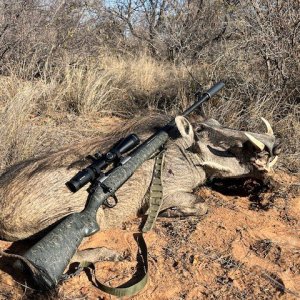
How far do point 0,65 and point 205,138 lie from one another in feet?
13.7

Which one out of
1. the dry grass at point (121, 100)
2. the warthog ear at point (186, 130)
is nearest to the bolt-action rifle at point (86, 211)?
the warthog ear at point (186, 130)

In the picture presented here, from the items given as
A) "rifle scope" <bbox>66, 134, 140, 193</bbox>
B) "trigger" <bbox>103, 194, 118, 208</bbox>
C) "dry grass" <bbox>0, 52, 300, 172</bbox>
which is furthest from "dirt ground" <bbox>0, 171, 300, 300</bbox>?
"dry grass" <bbox>0, 52, 300, 172</bbox>

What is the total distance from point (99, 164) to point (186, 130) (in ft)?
3.33

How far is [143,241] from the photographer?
3369 mm

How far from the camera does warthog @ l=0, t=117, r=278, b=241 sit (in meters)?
3.30

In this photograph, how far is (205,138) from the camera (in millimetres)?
4223

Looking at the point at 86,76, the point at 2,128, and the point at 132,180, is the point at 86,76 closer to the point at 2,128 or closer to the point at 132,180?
the point at 2,128

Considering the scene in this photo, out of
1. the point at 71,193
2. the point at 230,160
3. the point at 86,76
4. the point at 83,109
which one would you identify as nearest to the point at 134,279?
the point at 71,193

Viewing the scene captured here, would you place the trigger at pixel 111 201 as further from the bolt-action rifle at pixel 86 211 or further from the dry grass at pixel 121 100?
the dry grass at pixel 121 100

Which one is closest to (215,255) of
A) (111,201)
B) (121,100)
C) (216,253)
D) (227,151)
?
(216,253)

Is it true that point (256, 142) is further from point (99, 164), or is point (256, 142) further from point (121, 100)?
point (121, 100)

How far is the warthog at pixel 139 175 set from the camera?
10.8ft

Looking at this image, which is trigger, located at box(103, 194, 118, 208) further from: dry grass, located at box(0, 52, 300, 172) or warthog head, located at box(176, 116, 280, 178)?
dry grass, located at box(0, 52, 300, 172)

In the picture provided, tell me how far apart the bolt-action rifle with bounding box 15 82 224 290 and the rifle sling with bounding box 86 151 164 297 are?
199mm
